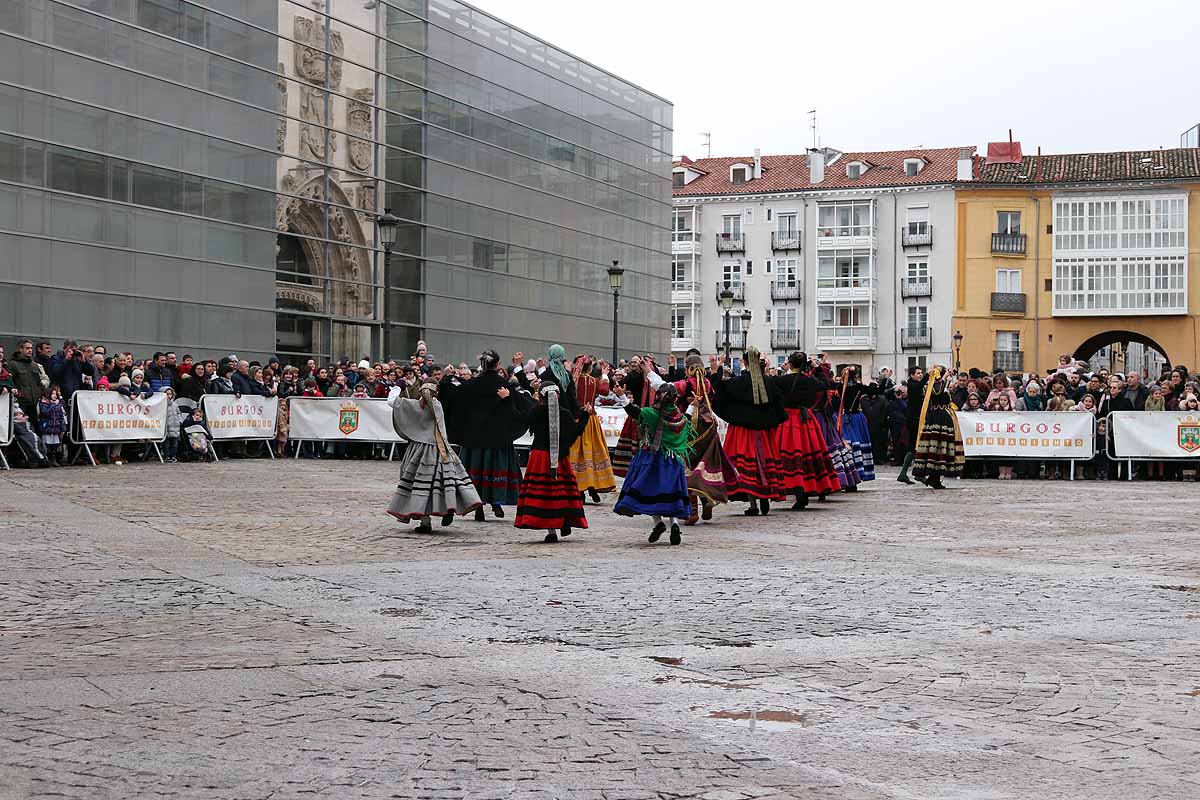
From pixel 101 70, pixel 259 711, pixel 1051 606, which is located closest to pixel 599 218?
pixel 101 70

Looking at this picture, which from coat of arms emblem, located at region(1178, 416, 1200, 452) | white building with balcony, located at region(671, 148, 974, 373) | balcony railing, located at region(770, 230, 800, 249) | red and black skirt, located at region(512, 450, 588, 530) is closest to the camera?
red and black skirt, located at region(512, 450, 588, 530)

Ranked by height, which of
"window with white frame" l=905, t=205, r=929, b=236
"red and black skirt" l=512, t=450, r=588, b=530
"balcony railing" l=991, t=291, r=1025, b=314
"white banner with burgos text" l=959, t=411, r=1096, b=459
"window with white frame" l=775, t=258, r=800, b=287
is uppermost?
"window with white frame" l=905, t=205, r=929, b=236

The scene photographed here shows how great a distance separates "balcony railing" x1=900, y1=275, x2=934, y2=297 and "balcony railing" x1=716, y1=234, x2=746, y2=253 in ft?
30.8

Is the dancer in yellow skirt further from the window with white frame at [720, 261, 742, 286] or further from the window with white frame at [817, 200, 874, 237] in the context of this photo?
the window with white frame at [720, 261, 742, 286]

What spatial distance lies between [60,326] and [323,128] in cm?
1116

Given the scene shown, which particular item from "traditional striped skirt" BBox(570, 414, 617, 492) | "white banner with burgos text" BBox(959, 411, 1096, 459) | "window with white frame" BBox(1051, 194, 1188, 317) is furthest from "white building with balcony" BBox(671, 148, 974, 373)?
"traditional striped skirt" BBox(570, 414, 617, 492)

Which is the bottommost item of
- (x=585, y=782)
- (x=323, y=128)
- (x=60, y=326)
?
(x=585, y=782)

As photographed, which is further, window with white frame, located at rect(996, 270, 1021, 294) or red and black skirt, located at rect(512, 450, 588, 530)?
window with white frame, located at rect(996, 270, 1021, 294)

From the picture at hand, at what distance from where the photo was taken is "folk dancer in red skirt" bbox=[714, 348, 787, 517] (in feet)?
55.6

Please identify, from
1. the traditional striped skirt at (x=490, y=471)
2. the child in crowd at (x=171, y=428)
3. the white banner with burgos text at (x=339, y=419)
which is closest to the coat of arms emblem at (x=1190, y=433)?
the white banner with burgos text at (x=339, y=419)

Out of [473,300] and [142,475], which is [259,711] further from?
[473,300]

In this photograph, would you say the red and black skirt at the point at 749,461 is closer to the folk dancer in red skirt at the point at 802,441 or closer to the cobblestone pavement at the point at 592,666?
the folk dancer in red skirt at the point at 802,441

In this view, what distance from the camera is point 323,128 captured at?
40.7m

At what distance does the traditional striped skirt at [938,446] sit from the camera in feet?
74.0
